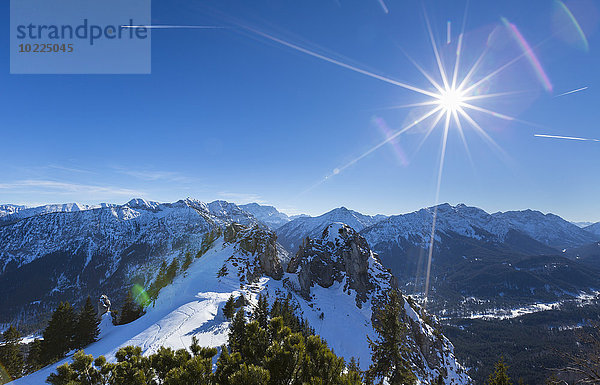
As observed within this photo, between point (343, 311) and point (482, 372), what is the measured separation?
695 feet

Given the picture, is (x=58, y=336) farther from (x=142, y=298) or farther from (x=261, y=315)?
(x=261, y=315)

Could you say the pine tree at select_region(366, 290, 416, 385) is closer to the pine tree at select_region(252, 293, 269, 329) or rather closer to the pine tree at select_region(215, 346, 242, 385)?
the pine tree at select_region(252, 293, 269, 329)

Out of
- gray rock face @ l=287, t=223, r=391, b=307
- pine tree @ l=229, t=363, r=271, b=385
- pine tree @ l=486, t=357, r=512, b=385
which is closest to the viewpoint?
pine tree @ l=229, t=363, r=271, b=385

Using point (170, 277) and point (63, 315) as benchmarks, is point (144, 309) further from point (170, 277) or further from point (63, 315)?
point (170, 277)

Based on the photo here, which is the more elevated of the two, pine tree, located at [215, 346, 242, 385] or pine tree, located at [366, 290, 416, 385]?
pine tree, located at [215, 346, 242, 385]

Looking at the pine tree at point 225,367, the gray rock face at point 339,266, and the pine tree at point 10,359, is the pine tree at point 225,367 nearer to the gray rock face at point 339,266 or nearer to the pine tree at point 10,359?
the pine tree at point 10,359

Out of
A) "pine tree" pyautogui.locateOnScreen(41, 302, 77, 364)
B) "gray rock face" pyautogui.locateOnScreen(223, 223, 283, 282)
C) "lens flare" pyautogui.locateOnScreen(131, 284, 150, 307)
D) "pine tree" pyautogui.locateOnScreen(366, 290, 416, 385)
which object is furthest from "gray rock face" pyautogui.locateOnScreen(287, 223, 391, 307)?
"pine tree" pyautogui.locateOnScreen(366, 290, 416, 385)

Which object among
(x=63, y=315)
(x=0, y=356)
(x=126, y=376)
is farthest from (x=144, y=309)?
(x=126, y=376)

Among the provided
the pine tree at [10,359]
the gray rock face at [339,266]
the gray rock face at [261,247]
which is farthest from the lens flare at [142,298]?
the gray rock face at [339,266]

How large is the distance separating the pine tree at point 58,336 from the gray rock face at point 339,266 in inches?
2089

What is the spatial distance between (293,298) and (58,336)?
47.6 meters

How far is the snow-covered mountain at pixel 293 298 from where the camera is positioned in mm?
36812

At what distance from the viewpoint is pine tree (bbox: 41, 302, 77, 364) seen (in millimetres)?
36125

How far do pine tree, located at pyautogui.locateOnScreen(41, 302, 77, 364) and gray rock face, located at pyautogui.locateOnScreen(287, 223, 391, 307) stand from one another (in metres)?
53.1
